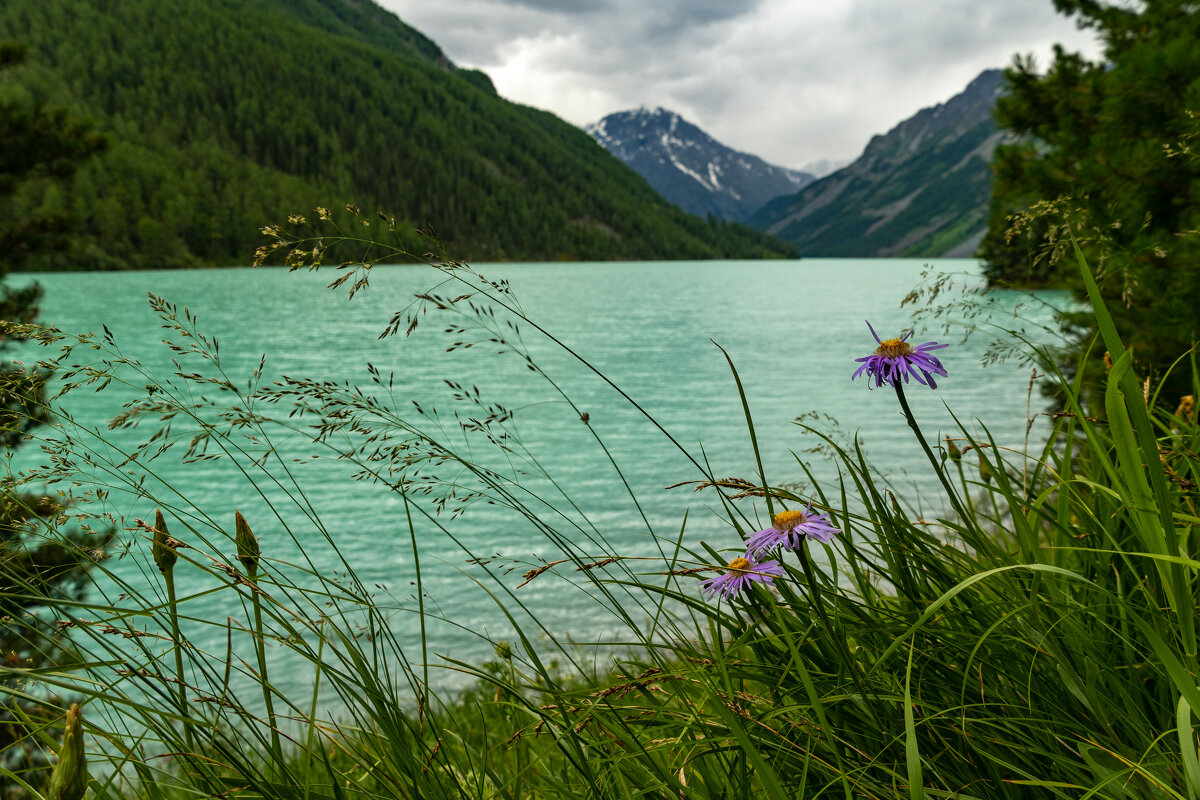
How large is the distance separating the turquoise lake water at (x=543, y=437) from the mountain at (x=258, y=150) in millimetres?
78653

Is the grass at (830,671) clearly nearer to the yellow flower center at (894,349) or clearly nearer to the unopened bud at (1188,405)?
the yellow flower center at (894,349)

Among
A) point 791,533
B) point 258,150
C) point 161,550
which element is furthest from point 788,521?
point 258,150

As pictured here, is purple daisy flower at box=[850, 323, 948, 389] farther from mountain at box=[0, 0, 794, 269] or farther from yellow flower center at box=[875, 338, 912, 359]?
Result: mountain at box=[0, 0, 794, 269]

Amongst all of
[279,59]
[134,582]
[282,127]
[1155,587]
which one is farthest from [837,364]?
[279,59]

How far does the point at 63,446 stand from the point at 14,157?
680 centimetres

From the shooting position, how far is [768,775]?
1.04m

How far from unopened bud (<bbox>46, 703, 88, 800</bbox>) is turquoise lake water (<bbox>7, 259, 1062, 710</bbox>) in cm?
24

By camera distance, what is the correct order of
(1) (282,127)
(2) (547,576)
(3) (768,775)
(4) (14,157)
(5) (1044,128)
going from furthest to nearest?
(1) (282,127) → (2) (547,576) → (5) (1044,128) → (4) (14,157) → (3) (768,775)

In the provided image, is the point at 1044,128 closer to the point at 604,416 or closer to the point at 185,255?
the point at 604,416

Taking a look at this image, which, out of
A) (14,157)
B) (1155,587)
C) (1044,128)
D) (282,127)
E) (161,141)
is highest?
(282,127)

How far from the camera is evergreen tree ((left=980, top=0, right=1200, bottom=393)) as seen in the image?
4523 mm

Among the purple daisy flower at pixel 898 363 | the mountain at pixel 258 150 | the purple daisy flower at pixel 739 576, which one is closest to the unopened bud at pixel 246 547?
the purple daisy flower at pixel 739 576

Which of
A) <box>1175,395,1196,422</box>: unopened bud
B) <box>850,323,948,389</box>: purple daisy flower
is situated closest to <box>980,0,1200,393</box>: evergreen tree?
<box>1175,395,1196,422</box>: unopened bud

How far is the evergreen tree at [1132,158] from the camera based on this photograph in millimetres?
4523
